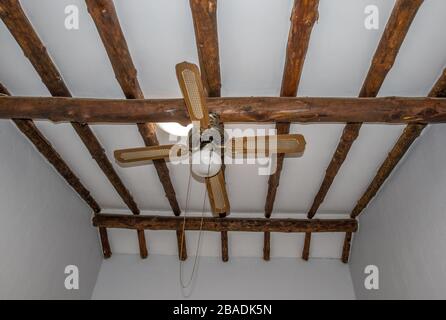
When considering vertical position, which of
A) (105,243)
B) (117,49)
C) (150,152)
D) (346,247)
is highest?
(117,49)

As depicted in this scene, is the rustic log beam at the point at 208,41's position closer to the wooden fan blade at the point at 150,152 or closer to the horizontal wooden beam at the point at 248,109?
the horizontal wooden beam at the point at 248,109

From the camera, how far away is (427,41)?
223 centimetres

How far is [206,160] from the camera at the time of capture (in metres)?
1.94

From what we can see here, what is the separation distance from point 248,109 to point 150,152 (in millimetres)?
777

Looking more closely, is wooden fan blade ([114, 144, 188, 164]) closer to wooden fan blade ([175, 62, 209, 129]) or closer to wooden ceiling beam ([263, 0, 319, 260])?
wooden fan blade ([175, 62, 209, 129])

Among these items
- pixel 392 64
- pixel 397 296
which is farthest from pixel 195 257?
pixel 392 64

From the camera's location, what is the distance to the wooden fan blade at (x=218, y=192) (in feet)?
7.29

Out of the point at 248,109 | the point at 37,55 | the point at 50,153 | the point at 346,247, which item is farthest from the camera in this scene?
the point at 346,247

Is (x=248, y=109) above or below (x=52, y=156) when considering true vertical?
below

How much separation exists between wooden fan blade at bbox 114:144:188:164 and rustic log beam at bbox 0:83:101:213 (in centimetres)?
135

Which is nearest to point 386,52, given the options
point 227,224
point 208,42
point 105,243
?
point 208,42

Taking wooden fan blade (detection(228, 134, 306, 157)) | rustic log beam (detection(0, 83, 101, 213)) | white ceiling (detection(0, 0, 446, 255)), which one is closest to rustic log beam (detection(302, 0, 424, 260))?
white ceiling (detection(0, 0, 446, 255))

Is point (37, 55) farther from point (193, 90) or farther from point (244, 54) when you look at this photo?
point (244, 54)

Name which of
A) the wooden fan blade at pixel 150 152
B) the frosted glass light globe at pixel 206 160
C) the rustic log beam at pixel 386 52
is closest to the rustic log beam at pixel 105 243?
the wooden fan blade at pixel 150 152
